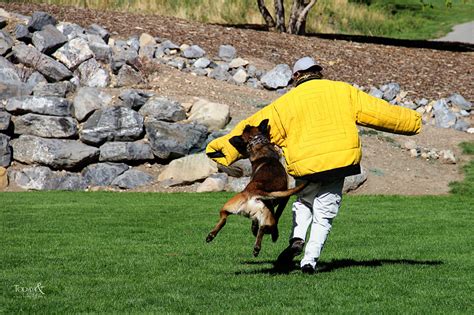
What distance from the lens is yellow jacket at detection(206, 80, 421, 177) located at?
341 inches

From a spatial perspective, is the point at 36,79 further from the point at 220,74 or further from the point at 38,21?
the point at 220,74

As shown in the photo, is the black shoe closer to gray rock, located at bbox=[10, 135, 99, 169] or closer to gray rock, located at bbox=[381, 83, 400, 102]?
gray rock, located at bbox=[10, 135, 99, 169]

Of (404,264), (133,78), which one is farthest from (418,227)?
(133,78)

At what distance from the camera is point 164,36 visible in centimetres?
2375

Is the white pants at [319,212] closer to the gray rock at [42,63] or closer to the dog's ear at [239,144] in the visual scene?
the dog's ear at [239,144]

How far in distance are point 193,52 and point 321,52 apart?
12.2 feet

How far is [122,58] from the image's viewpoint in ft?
69.0

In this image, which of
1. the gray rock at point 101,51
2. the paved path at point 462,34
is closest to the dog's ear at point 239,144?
the gray rock at point 101,51

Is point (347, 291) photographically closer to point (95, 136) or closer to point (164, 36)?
point (95, 136)

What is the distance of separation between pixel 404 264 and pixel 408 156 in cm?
1015

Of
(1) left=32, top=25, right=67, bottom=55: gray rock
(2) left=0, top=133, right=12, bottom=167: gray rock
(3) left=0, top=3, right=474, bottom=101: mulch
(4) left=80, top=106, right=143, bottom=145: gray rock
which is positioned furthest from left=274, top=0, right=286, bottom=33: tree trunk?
(2) left=0, top=133, right=12, bottom=167: gray rock

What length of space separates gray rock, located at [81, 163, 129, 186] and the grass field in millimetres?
10810

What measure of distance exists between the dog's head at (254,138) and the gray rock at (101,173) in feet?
32.0

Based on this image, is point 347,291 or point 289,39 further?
point 289,39
